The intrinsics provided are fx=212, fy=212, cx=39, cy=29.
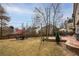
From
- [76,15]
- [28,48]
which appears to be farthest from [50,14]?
[28,48]

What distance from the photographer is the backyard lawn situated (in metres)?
2.56

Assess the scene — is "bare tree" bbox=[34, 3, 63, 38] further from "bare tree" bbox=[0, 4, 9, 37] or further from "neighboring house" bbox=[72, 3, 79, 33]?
"bare tree" bbox=[0, 4, 9, 37]

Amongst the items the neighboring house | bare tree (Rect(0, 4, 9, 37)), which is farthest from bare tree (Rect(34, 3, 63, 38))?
bare tree (Rect(0, 4, 9, 37))

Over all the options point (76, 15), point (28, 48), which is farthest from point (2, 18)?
point (76, 15)

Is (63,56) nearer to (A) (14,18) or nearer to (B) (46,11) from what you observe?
(B) (46,11)

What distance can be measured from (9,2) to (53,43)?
0.73m

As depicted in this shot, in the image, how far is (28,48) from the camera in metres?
2.57

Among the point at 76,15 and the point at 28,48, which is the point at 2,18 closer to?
the point at 28,48

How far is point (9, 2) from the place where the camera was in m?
2.56

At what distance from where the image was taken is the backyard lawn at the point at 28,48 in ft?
8.40

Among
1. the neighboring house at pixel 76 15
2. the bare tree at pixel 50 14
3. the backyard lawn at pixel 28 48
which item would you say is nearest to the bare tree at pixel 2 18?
the backyard lawn at pixel 28 48

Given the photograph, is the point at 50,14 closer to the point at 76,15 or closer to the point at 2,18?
the point at 76,15

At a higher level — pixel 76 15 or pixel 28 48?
pixel 76 15

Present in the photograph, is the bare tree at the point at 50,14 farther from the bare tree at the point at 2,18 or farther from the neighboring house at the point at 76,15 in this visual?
the bare tree at the point at 2,18
